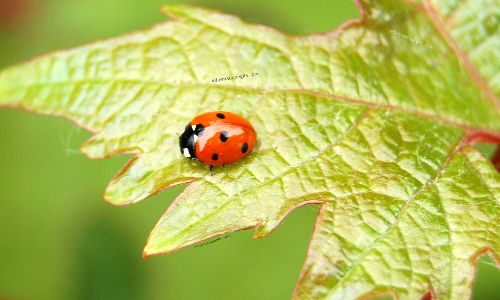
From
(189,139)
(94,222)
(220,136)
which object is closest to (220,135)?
(220,136)

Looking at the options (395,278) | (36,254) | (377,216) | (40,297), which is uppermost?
(36,254)

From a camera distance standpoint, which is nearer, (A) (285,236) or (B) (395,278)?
(B) (395,278)

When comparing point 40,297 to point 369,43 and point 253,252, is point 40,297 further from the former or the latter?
point 369,43

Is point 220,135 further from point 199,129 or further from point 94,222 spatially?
point 94,222

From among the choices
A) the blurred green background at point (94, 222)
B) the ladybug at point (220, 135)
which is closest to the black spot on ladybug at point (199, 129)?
the ladybug at point (220, 135)

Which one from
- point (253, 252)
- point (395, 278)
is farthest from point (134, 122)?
point (253, 252)

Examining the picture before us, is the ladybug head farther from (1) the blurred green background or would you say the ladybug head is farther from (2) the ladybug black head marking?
(1) the blurred green background

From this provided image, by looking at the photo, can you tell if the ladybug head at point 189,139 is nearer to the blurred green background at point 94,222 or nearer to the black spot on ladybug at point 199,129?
the black spot on ladybug at point 199,129
